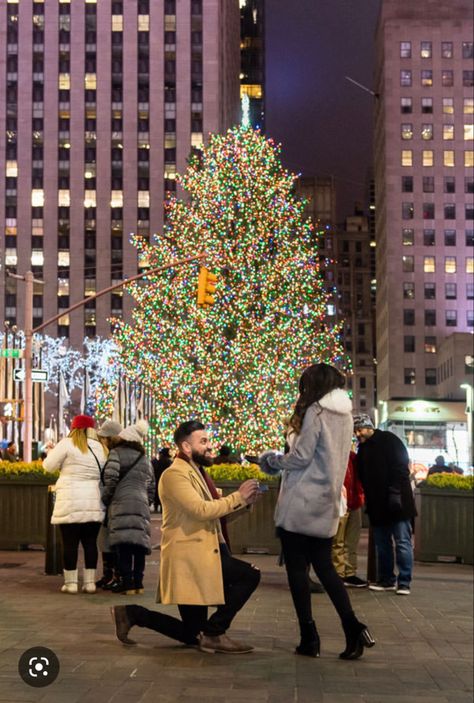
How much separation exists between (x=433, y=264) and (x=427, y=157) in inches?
440

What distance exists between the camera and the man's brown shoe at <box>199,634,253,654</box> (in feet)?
21.8

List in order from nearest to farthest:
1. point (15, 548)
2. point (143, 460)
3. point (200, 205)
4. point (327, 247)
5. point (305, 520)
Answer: point (305, 520) < point (143, 460) < point (15, 548) < point (200, 205) < point (327, 247)

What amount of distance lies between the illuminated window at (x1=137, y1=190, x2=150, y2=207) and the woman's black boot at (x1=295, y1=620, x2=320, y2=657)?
108 m

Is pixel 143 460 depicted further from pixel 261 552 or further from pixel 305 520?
pixel 261 552

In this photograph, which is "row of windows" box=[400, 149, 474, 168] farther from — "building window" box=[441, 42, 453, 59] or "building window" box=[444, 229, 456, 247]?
"building window" box=[441, 42, 453, 59]


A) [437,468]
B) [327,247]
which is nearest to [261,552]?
[437,468]

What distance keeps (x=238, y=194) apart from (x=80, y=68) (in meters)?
80.2

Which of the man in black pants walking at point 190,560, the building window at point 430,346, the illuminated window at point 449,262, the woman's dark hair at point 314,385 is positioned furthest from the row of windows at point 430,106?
the man in black pants walking at point 190,560

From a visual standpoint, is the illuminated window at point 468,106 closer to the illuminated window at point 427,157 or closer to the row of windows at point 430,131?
the row of windows at point 430,131

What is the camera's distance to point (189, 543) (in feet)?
21.8

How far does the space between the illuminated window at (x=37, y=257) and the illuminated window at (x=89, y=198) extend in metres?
6.76

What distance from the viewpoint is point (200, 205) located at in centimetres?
3772

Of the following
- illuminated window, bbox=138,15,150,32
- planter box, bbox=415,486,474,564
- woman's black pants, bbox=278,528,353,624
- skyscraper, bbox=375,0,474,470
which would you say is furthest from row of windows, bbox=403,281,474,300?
woman's black pants, bbox=278,528,353,624

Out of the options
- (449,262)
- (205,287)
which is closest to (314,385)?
(205,287)
